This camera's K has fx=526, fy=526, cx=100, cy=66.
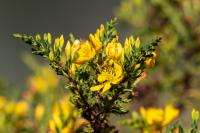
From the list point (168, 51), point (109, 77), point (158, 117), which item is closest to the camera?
point (109, 77)

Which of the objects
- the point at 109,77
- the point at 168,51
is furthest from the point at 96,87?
the point at 168,51

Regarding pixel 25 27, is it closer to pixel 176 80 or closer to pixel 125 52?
pixel 176 80

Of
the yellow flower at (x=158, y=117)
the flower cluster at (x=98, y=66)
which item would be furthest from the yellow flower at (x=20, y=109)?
the flower cluster at (x=98, y=66)

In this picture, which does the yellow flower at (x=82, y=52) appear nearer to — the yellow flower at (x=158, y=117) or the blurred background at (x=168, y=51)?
the yellow flower at (x=158, y=117)

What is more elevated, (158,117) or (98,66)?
(98,66)

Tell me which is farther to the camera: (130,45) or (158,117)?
(158,117)

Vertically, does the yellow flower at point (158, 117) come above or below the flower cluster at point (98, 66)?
below

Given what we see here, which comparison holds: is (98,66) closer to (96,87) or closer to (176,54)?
(96,87)

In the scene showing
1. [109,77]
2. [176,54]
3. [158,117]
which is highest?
[176,54]
